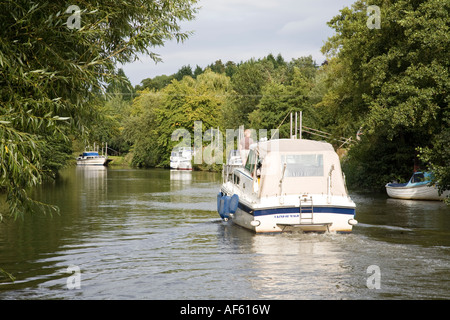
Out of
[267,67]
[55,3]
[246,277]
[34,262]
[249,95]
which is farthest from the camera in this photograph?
[267,67]

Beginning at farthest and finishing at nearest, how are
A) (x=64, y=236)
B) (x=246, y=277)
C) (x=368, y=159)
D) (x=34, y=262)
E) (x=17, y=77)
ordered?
(x=368, y=159)
(x=64, y=236)
(x=34, y=262)
(x=246, y=277)
(x=17, y=77)

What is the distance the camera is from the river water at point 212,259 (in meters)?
12.7

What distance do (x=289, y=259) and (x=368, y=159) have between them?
26326 mm

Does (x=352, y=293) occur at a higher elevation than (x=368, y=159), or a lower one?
lower

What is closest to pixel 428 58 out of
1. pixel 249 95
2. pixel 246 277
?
pixel 246 277

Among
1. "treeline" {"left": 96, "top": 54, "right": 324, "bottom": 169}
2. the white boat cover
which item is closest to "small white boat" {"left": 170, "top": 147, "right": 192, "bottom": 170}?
"treeline" {"left": 96, "top": 54, "right": 324, "bottom": 169}

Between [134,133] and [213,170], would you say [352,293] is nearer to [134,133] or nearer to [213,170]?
[213,170]

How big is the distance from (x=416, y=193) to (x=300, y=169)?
626 inches

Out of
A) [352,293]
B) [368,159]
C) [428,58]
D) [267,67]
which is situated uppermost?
[267,67]

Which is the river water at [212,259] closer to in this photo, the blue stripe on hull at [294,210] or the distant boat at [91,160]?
the blue stripe on hull at [294,210]

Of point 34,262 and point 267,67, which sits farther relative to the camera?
point 267,67

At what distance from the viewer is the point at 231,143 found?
274 feet

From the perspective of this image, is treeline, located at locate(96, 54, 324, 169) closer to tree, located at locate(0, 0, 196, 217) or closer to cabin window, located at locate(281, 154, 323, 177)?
cabin window, located at locate(281, 154, 323, 177)

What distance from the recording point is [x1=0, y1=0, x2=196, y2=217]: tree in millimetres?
9938
